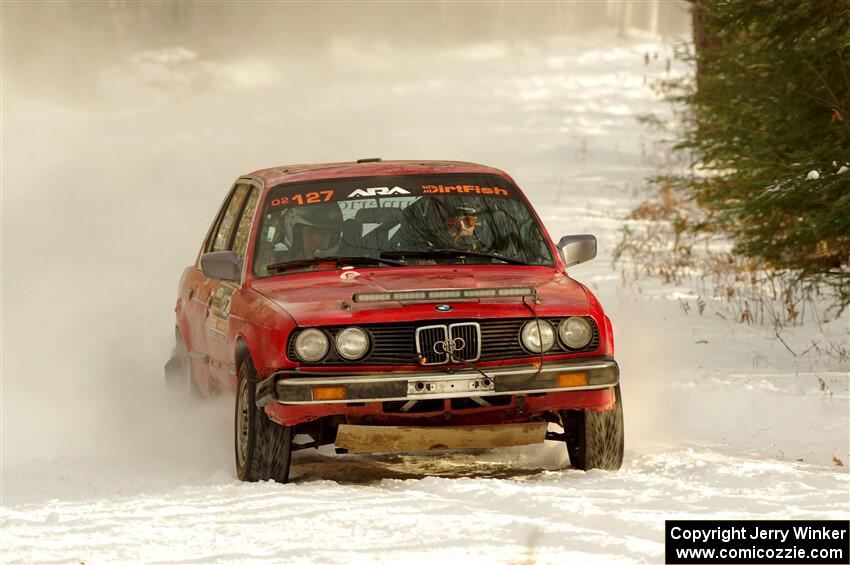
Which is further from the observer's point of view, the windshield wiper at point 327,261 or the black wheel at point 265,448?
the windshield wiper at point 327,261

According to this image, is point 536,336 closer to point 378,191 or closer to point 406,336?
point 406,336

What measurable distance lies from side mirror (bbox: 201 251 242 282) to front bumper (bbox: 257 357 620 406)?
3.96ft

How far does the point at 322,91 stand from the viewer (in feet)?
153

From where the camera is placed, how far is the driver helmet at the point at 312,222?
8.73 m

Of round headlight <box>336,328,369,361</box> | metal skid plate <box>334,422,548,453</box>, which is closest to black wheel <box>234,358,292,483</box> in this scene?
metal skid plate <box>334,422,548,453</box>

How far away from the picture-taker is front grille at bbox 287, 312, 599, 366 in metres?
7.60

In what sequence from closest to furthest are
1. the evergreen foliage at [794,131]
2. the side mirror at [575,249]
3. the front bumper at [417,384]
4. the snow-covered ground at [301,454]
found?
the snow-covered ground at [301,454] < the front bumper at [417,384] < the side mirror at [575,249] < the evergreen foliage at [794,131]

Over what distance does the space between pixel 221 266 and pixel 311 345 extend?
1273 mm

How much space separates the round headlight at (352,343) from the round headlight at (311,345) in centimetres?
7

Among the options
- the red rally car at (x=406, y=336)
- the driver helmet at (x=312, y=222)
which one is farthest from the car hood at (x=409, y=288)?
the driver helmet at (x=312, y=222)

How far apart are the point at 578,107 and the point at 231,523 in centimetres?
3601

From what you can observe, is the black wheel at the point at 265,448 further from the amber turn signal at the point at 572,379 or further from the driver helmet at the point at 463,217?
the driver helmet at the point at 463,217

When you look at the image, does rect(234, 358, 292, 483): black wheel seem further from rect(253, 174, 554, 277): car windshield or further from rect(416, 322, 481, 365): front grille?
rect(253, 174, 554, 277): car windshield

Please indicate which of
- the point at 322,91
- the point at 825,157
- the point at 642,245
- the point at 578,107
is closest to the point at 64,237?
the point at 642,245
